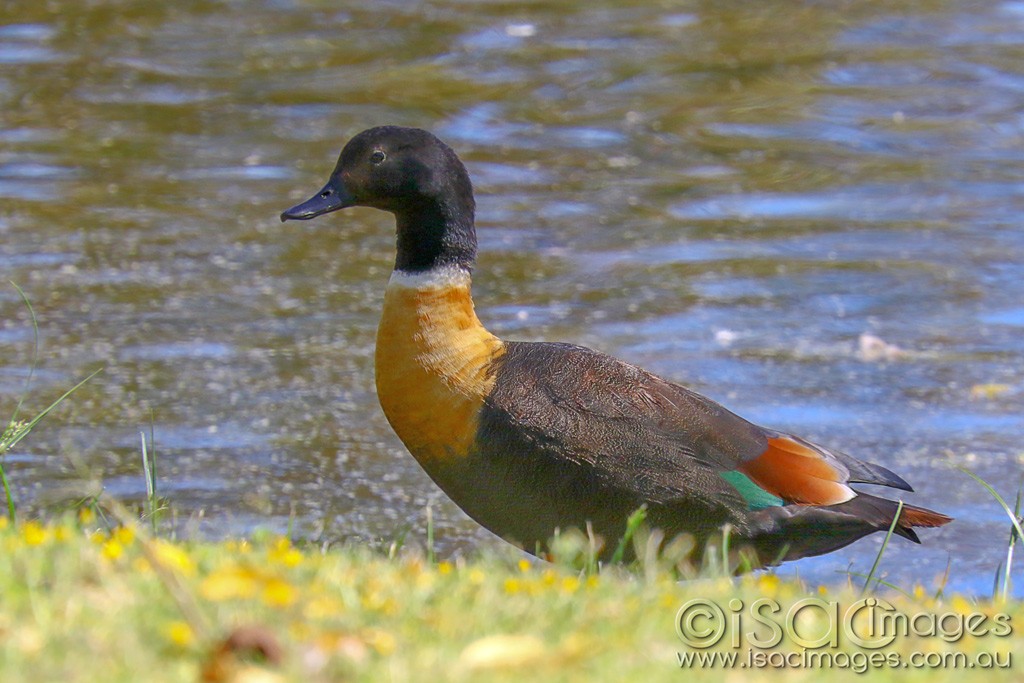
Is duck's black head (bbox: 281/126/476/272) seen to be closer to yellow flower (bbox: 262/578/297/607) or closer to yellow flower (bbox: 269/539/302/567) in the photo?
yellow flower (bbox: 269/539/302/567)

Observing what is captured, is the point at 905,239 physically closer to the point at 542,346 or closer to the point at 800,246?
the point at 800,246

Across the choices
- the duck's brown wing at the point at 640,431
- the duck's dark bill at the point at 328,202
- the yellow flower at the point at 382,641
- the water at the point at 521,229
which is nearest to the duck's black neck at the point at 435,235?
the duck's dark bill at the point at 328,202

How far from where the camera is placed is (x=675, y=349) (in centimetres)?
Result: 711

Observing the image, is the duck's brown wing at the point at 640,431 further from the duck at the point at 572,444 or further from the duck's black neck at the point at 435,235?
the duck's black neck at the point at 435,235

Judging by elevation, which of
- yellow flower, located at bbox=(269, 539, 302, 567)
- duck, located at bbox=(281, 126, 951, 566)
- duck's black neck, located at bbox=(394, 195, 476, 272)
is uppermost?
duck's black neck, located at bbox=(394, 195, 476, 272)

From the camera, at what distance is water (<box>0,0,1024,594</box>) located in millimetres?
6109

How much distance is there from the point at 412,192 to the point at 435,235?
0.51ft

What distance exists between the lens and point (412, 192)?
491 cm

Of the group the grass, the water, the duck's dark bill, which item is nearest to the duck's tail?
the water

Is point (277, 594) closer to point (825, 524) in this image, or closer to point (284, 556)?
point (284, 556)

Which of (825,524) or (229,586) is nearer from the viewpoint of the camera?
(229,586)

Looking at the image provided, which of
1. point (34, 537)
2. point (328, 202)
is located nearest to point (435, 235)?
point (328, 202)

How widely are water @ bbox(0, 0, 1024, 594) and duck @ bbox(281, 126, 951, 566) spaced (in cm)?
72

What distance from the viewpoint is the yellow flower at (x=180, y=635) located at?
257 cm
